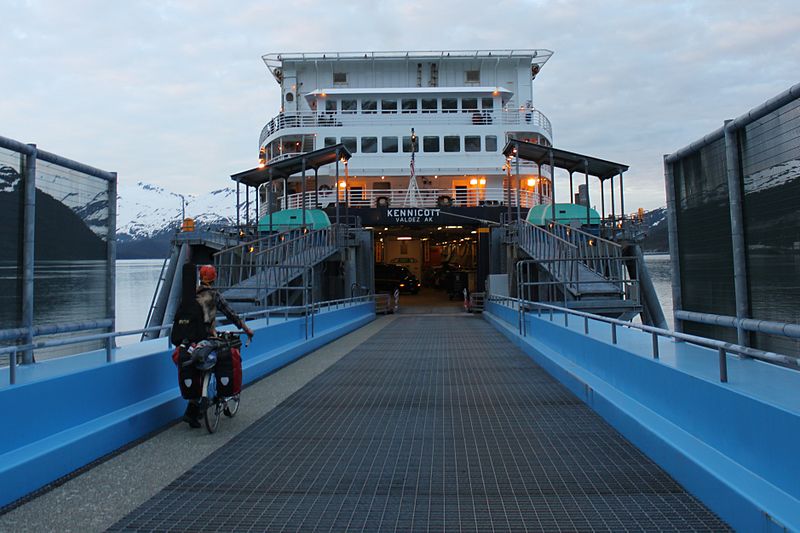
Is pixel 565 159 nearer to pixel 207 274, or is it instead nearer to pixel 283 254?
pixel 283 254

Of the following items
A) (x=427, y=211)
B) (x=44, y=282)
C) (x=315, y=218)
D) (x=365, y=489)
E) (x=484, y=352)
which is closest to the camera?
(x=365, y=489)

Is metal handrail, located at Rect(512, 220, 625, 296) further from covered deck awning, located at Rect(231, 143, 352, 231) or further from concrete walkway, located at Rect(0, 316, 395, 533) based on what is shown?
concrete walkway, located at Rect(0, 316, 395, 533)

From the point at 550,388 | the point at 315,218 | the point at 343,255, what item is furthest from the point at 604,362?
the point at 315,218

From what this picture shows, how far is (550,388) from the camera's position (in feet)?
27.5

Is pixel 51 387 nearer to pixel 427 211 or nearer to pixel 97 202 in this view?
pixel 97 202

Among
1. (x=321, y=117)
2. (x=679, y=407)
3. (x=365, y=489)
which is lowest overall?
(x=365, y=489)

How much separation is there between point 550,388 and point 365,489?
4432mm

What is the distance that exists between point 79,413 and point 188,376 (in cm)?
100

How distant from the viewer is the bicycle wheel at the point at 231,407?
6.50m

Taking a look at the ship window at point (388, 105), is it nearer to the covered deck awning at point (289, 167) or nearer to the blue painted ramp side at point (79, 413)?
the covered deck awning at point (289, 167)

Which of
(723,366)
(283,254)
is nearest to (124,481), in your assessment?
(723,366)

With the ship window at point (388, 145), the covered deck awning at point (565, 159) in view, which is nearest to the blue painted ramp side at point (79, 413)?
the covered deck awning at point (565, 159)

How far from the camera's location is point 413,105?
40.6 metres

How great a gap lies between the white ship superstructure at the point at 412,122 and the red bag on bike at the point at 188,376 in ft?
96.2
